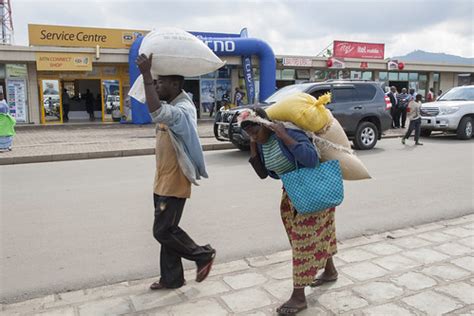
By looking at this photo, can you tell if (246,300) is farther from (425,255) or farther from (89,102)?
(89,102)

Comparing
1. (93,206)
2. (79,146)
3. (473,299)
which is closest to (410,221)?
(473,299)

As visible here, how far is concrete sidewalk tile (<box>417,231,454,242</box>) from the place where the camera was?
14.3 feet

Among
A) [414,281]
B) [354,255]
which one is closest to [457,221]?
[354,255]

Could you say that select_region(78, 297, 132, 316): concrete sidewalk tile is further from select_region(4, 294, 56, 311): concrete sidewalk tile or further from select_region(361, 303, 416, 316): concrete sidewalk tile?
select_region(361, 303, 416, 316): concrete sidewalk tile

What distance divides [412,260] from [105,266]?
2.78 m

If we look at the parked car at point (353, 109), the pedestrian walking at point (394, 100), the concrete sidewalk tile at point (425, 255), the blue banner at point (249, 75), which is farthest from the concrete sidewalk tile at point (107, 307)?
the blue banner at point (249, 75)

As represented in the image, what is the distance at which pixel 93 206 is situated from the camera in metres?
6.01

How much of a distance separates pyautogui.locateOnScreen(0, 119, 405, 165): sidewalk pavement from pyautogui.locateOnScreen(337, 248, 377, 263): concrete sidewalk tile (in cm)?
830

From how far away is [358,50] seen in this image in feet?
90.3

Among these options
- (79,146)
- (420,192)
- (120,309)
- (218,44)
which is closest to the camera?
(120,309)

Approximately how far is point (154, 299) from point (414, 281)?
2030 millimetres

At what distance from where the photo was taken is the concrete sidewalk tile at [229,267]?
145 inches

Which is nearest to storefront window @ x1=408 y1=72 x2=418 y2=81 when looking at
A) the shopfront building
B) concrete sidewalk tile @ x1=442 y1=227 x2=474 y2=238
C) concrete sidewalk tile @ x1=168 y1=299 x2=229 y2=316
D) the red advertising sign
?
the red advertising sign

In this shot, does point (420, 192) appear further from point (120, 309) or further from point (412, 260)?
point (120, 309)
